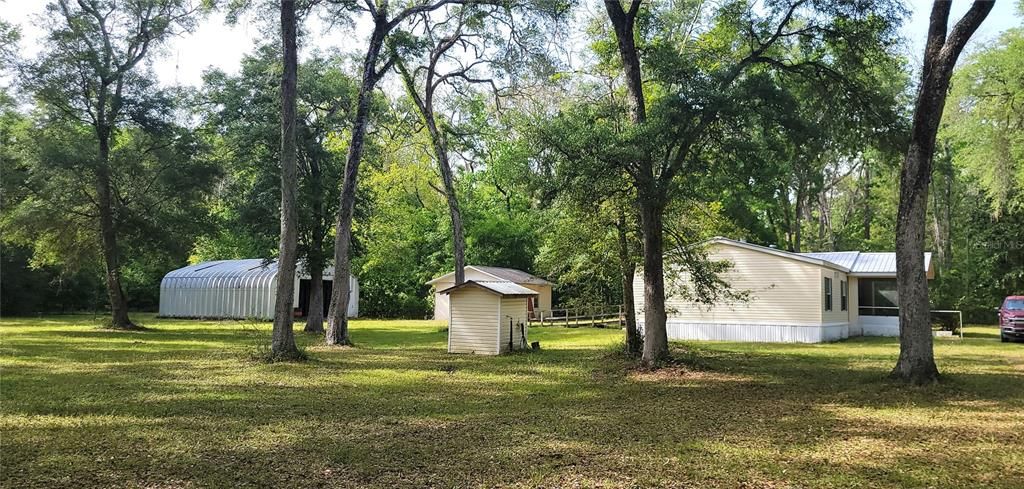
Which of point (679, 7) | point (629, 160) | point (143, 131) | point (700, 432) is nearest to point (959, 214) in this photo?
point (679, 7)

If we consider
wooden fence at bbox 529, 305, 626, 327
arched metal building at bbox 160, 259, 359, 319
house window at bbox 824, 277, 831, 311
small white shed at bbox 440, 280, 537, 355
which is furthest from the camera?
arched metal building at bbox 160, 259, 359, 319

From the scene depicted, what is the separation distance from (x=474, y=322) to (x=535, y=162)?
5.82 m

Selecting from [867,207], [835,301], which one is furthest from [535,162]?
[867,207]

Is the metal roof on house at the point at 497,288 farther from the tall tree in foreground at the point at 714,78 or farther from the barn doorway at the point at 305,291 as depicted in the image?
the barn doorway at the point at 305,291

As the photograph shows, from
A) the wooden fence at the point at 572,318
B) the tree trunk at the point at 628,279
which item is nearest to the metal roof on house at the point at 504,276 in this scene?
the wooden fence at the point at 572,318

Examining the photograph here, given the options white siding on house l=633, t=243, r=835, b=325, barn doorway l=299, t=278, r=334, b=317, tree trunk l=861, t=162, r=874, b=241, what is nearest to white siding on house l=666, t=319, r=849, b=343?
white siding on house l=633, t=243, r=835, b=325

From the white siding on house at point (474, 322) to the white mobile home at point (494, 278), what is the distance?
15.5 m

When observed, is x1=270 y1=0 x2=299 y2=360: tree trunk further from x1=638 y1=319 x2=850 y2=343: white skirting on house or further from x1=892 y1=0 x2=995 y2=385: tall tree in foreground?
x1=892 y1=0 x2=995 y2=385: tall tree in foreground

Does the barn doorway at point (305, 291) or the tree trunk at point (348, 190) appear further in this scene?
the barn doorway at point (305, 291)

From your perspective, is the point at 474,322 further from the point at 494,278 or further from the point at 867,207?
the point at 867,207

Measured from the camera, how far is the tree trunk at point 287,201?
14992 mm

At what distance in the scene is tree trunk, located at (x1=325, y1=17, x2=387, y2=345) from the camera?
18.5 metres

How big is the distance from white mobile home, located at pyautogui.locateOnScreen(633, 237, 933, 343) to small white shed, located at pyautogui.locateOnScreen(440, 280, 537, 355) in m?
5.99

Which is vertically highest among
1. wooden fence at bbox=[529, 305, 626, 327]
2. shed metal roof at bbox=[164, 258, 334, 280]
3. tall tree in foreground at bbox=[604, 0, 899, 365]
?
tall tree in foreground at bbox=[604, 0, 899, 365]
